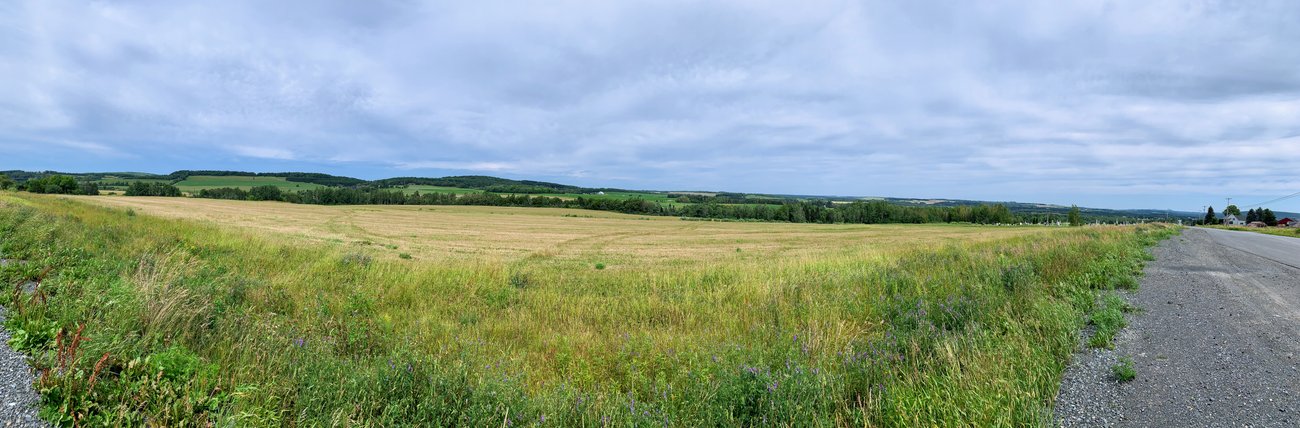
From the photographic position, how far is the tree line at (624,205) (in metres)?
106

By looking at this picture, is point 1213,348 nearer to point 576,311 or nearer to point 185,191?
point 576,311

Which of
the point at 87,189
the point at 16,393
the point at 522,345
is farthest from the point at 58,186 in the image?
the point at 522,345

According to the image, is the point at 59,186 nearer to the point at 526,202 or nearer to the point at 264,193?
the point at 264,193

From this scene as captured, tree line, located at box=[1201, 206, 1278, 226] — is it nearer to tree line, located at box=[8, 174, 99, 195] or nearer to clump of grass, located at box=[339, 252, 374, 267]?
clump of grass, located at box=[339, 252, 374, 267]

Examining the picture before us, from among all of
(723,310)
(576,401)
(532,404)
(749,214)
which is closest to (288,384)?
(532,404)

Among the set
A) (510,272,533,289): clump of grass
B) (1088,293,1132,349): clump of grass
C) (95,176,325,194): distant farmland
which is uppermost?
(95,176,325,194): distant farmland

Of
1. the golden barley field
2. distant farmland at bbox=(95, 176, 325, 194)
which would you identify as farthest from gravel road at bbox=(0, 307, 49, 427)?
distant farmland at bbox=(95, 176, 325, 194)

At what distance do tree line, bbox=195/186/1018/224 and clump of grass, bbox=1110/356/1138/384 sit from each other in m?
101

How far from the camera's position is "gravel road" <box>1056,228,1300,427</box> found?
3898 mm

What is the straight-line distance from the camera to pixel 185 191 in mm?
105875

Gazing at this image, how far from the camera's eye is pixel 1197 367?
4.67 metres

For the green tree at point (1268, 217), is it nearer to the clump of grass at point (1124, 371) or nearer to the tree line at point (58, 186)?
the clump of grass at point (1124, 371)

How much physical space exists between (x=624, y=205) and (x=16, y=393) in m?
111

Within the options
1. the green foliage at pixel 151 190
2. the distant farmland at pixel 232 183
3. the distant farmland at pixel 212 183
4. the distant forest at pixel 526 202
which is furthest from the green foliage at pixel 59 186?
the distant farmland at pixel 232 183
